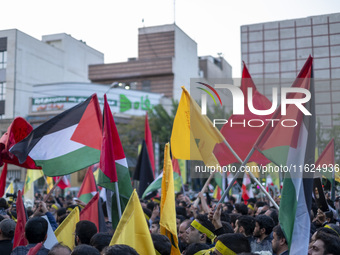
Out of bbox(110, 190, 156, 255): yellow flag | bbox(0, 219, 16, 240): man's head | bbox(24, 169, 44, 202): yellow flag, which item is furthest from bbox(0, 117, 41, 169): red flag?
bbox(24, 169, 44, 202): yellow flag

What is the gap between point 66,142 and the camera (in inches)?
324

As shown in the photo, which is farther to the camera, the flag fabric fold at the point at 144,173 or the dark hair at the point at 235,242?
the flag fabric fold at the point at 144,173

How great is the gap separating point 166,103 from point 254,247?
46.6 m

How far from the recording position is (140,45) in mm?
61656

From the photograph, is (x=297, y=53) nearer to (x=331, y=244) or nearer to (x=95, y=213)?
(x=95, y=213)

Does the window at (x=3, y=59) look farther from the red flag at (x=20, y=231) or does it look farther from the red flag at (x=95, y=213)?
the red flag at (x=20, y=231)

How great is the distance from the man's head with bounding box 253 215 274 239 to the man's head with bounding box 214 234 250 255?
5.44 feet

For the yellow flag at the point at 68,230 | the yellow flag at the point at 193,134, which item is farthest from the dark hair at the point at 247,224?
the yellow flag at the point at 68,230

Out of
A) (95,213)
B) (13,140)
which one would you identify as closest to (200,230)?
(95,213)

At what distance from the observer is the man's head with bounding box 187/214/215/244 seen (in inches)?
234

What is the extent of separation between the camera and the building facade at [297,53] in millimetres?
31453

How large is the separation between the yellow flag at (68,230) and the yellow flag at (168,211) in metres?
1.49

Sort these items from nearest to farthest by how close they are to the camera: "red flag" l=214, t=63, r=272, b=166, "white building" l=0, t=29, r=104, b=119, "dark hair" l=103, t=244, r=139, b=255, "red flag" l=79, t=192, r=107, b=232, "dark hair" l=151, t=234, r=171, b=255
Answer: "dark hair" l=103, t=244, r=139, b=255 < "dark hair" l=151, t=234, r=171, b=255 < "red flag" l=79, t=192, r=107, b=232 < "red flag" l=214, t=63, r=272, b=166 < "white building" l=0, t=29, r=104, b=119

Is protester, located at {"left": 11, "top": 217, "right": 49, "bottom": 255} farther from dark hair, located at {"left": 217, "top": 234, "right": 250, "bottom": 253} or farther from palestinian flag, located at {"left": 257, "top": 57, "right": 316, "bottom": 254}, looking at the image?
palestinian flag, located at {"left": 257, "top": 57, "right": 316, "bottom": 254}
